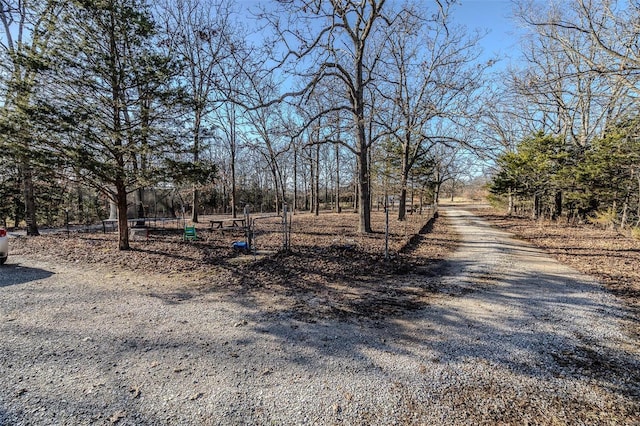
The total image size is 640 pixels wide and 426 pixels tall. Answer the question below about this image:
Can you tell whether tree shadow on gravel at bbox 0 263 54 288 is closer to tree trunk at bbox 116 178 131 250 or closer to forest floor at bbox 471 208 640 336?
tree trunk at bbox 116 178 131 250

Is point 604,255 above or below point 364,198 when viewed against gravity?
below

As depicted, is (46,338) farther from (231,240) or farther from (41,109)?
(231,240)

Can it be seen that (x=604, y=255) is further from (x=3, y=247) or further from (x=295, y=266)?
(x=3, y=247)

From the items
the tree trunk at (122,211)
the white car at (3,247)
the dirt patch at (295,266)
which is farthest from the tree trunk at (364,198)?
the white car at (3,247)

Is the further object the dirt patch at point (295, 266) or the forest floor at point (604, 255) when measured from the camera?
the forest floor at point (604, 255)

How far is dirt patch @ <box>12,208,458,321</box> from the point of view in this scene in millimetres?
5066

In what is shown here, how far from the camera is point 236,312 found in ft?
15.0

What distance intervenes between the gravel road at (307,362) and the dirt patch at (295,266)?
1.53 feet

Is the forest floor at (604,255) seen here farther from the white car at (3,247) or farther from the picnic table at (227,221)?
the white car at (3,247)

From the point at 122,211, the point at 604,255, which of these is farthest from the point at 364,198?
the point at 122,211

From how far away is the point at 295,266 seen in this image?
7.12m

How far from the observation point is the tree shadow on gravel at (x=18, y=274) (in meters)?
6.07

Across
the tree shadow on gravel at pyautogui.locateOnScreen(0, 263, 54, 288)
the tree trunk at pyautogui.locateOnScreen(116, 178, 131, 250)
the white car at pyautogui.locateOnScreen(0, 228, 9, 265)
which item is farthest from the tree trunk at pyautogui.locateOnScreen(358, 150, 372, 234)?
the white car at pyautogui.locateOnScreen(0, 228, 9, 265)

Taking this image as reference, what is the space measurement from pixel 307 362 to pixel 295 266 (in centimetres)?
402
